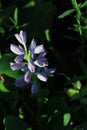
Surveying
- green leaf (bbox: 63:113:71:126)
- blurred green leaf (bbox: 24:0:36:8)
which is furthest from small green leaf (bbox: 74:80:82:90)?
blurred green leaf (bbox: 24:0:36:8)

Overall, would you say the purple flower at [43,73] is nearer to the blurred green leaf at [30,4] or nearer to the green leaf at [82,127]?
the green leaf at [82,127]

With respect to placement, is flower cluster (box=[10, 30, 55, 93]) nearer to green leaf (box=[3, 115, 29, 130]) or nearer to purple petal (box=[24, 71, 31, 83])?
purple petal (box=[24, 71, 31, 83])

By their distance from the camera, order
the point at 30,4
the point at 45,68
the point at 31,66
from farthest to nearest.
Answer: the point at 30,4 → the point at 45,68 → the point at 31,66

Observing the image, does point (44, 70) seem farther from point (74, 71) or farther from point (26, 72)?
point (74, 71)

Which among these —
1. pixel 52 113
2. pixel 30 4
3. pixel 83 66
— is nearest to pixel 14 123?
pixel 52 113

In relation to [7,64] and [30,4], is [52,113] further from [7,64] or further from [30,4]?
Result: [30,4]

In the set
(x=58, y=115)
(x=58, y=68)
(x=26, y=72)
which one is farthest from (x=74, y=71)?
(x=26, y=72)

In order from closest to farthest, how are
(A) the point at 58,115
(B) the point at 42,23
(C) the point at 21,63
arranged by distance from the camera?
(C) the point at 21,63 < (A) the point at 58,115 < (B) the point at 42,23

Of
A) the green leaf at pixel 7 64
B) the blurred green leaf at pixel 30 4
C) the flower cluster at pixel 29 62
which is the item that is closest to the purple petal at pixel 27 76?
the flower cluster at pixel 29 62
